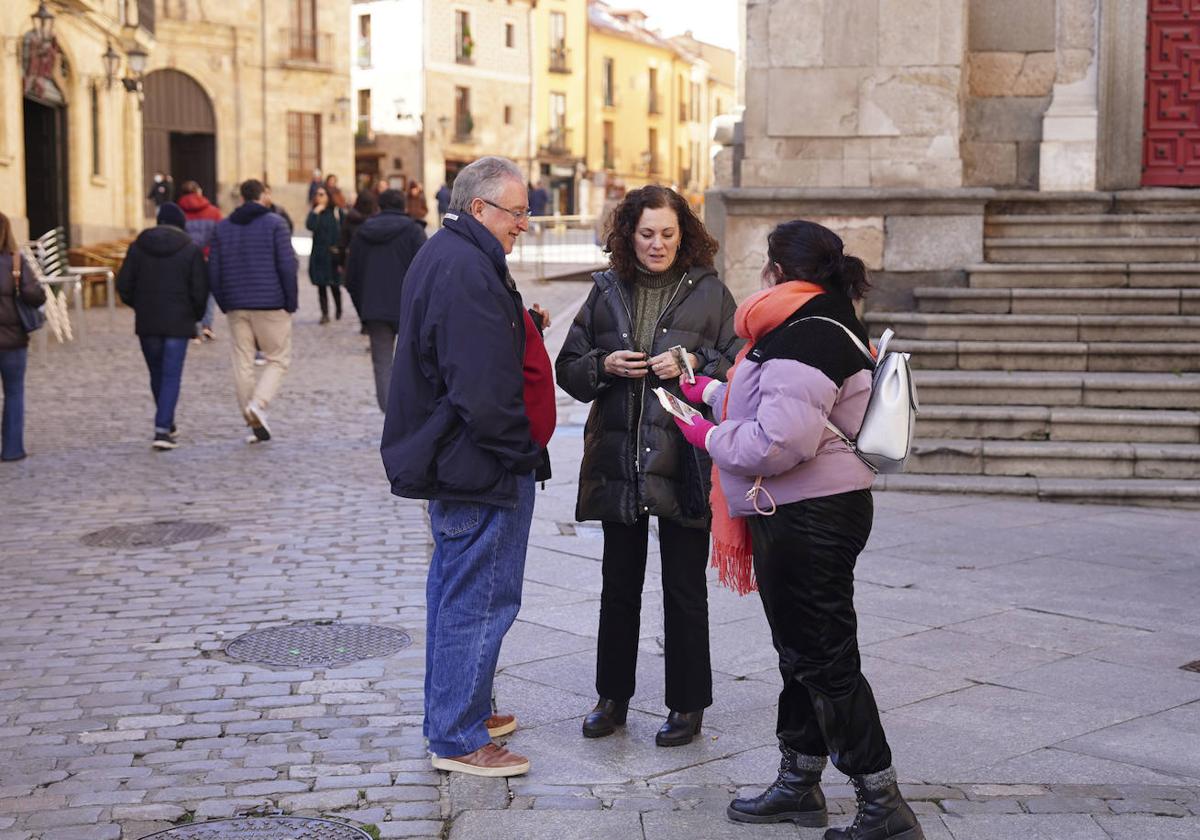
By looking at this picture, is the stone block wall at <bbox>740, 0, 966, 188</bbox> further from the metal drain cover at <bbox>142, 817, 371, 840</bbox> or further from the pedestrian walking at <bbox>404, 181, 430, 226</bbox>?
the pedestrian walking at <bbox>404, 181, 430, 226</bbox>

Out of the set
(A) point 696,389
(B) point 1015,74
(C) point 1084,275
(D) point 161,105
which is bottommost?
(A) point 696,389

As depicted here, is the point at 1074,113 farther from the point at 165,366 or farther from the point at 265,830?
the point at 265,830

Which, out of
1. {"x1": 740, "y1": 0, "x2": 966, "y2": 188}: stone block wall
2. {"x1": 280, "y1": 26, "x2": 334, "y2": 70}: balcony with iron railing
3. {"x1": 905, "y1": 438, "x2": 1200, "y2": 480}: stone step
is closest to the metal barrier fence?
{"x1": 280, "y1": 26, "x2": 334, "y2": 70}: balcony with iron railing

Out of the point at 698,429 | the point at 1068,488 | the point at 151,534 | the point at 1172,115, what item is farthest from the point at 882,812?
the point at 1172,115

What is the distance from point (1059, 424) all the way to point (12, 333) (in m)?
7.32

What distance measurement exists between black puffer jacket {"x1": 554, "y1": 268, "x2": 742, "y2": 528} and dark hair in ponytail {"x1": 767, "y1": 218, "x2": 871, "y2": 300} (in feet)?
2.69

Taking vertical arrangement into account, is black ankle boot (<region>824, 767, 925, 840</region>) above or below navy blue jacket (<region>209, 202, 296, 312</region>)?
below

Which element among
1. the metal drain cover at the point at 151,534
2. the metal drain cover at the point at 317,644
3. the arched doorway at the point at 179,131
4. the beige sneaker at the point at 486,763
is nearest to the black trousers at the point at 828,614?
the beige sneaker at the point at 486,763

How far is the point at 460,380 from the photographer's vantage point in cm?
446

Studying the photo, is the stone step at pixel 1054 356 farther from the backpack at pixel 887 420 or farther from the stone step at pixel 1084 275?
the backpack at pixel 887 420

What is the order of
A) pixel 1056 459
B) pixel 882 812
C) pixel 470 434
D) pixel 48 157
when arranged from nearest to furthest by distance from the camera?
pixel 882 812 < pixel 470 434 < pixel 1056 459 < pixel 48 157

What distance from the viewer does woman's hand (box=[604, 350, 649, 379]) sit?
5.01 metres

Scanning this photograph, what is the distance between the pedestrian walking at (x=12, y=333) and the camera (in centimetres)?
1124

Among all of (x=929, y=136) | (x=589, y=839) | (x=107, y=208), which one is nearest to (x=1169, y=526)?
(x=929, y=136)
